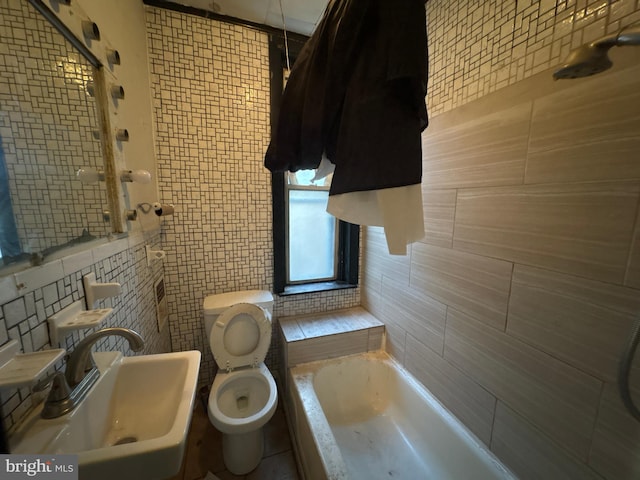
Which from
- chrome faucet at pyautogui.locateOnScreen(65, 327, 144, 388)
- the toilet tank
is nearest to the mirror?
chrome faucet at pyautogui.locateOnScreen(65, 327, 144, 388)

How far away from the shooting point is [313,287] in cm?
200

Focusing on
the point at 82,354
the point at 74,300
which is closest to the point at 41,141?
the point at 74,300

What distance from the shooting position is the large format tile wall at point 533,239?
0.68 meters

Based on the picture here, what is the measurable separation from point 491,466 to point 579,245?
1.00 m

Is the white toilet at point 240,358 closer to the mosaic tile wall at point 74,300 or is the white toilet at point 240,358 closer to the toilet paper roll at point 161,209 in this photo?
the mosaic tile wall at point 74,300

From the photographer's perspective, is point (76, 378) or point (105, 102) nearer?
point (76, 378)

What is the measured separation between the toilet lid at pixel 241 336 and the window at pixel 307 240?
35cm

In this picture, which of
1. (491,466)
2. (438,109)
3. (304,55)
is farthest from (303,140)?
(491,466)

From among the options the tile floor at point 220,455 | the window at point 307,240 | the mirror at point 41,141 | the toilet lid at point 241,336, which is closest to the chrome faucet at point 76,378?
the mirror at point 41,141

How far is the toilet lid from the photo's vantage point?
58.1 inches

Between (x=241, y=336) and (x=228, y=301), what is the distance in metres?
0.25

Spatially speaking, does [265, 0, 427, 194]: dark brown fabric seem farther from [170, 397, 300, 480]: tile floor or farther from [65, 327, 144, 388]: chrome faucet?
[170, 397, 300, 480]: tile floor

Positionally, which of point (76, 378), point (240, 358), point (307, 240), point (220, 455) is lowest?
point (220, 455)

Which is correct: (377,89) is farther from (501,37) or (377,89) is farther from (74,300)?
(74,300)
